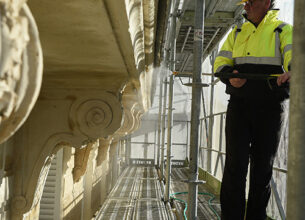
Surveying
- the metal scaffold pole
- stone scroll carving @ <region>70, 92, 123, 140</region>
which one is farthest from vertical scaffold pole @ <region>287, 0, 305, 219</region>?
the metal scaffold pole

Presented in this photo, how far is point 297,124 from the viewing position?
74cm

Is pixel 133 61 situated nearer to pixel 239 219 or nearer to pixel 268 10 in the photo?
pixel 268 10

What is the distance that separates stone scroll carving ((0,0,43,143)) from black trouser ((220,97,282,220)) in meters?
1.49

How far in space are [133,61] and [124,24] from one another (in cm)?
55

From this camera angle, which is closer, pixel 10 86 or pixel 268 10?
pixel 10 86

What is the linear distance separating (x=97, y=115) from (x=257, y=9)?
1.05 m

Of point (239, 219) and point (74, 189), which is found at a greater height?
point (239, 219)

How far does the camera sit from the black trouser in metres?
1.91

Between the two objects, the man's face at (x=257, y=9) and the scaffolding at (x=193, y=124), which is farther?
the scaffolding at (x=193, y=124)

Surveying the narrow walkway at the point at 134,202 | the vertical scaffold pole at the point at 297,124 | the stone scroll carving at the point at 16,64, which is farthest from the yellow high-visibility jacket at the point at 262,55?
the narrow walkway at the point at 134,202

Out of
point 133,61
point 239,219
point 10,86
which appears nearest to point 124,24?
point 133,61

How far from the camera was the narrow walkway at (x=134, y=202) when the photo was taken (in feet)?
18.5

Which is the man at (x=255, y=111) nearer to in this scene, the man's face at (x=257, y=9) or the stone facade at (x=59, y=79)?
the man's face at (x=257, y=9)

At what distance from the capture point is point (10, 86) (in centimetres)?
55
